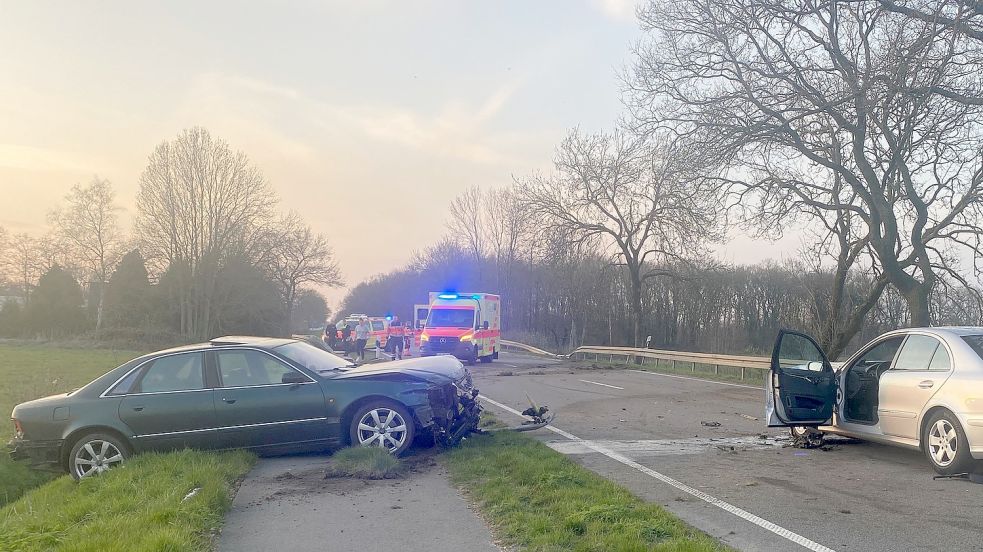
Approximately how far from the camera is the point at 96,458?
8.02 m

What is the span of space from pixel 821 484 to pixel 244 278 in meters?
45.9

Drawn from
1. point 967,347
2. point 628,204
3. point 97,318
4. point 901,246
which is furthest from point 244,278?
point 967,347

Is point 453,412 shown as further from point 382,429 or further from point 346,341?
point 346,341

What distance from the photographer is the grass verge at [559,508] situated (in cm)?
497

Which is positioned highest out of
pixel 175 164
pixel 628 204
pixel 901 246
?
pixel 175 164

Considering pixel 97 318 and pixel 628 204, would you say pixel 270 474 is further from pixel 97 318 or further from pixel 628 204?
pixel 97 318

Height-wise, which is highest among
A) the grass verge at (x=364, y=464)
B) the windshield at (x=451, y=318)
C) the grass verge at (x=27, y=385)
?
the windshield at (x=451, y=318)

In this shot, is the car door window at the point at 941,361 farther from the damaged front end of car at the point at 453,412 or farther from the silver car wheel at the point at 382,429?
the silver car wheel at the point at 382,429

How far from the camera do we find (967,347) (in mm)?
7211

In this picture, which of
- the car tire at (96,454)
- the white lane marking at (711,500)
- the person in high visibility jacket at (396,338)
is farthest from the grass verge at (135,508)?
the person in high visibility jacket at (396,338)

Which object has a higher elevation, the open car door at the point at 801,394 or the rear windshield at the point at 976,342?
the rear windshield at the point at 976,342

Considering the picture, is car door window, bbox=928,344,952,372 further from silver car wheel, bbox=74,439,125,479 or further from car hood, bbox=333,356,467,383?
silver car wheel, bbox=74,439,125,479

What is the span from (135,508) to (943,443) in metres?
7.42

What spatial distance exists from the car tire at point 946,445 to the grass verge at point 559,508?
10.6 ft
